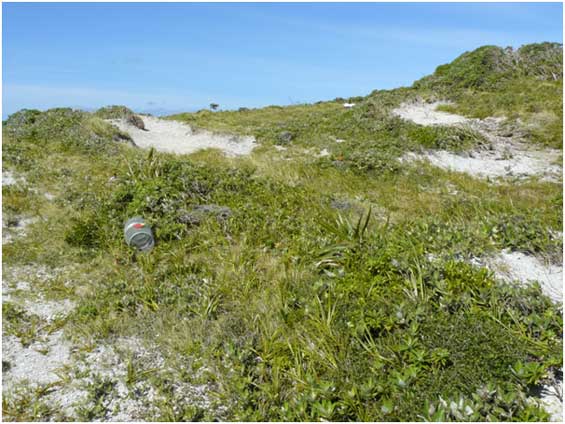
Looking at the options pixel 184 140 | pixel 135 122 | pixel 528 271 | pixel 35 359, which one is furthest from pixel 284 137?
pixel 35 359

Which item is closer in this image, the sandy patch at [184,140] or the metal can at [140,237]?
the metal can at [140,237]

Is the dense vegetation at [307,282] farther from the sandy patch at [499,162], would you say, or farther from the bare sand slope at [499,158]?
the bare sand slope at [499,158]

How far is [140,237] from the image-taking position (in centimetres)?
785

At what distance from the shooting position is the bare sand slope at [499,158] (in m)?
14.0

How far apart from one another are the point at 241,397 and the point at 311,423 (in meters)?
0.78

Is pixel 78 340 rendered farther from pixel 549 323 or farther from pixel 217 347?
A: pixel 549 323

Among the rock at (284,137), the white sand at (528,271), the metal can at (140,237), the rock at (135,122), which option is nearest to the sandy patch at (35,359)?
the metal can at (140,237)

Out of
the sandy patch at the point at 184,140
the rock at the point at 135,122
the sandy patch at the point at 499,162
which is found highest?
the rock at the point at 135,122

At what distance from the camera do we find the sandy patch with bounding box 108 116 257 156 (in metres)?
17.5

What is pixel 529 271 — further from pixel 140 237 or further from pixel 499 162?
pixel 499 162

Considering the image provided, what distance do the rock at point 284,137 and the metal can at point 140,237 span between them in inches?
411

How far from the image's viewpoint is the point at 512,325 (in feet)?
17.0

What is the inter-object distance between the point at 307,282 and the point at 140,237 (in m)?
3.08

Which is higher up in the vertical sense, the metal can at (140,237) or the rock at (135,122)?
the rock at (135,122)
